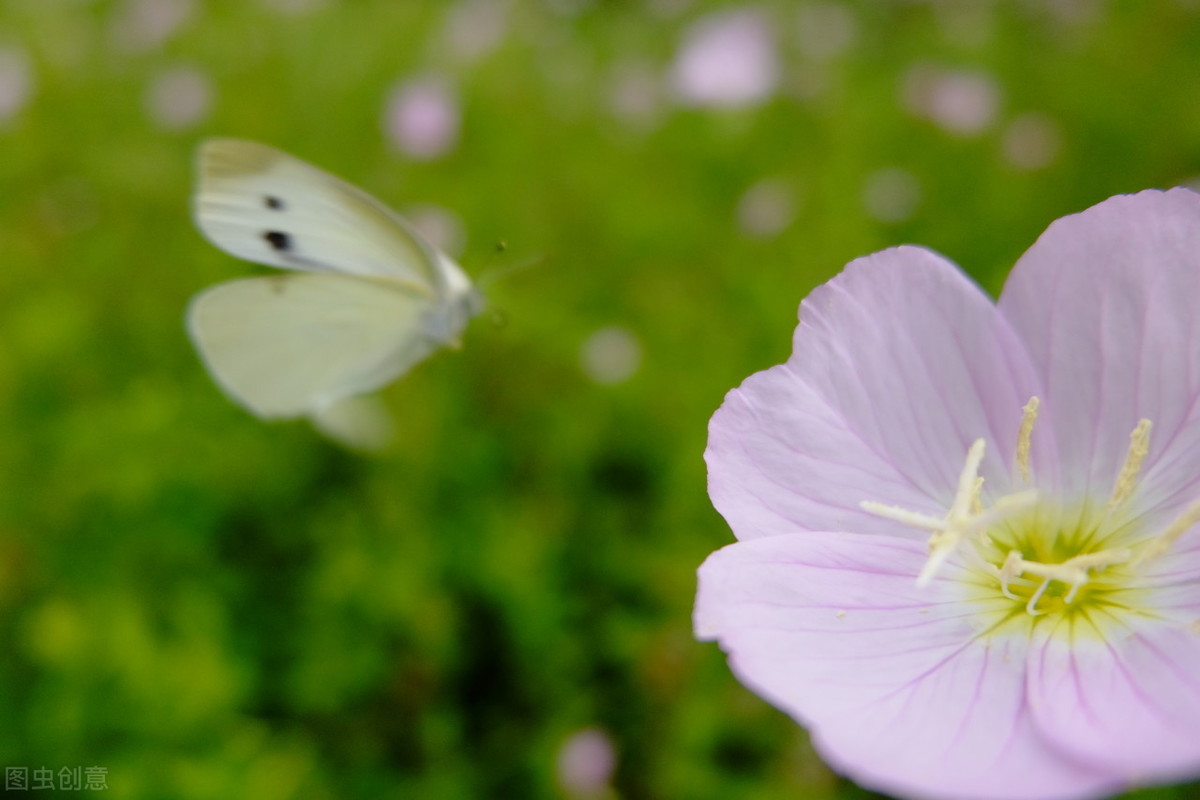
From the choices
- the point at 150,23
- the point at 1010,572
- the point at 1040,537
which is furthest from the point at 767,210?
the point at 150,23

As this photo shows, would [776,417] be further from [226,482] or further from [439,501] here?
[226,482]

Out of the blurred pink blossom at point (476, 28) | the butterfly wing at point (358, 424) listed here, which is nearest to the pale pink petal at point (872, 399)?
the butterfly wing at point (358, 424)

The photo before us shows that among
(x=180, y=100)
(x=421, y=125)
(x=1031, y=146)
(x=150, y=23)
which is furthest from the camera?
(x=150, y=23)

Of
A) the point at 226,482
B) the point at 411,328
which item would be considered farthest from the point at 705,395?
the point at 226,482

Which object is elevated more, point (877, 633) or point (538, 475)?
point (538, 475)

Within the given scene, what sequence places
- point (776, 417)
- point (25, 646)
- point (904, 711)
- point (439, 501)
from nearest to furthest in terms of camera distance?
point (904, 711) → point (776, 417) → point (25, 646) → point (439, 501)

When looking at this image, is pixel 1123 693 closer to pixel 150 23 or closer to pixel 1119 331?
pixel 1119 331

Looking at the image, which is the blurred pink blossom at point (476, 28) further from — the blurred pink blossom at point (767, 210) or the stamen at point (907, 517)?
the stamen at point (907, 517)
